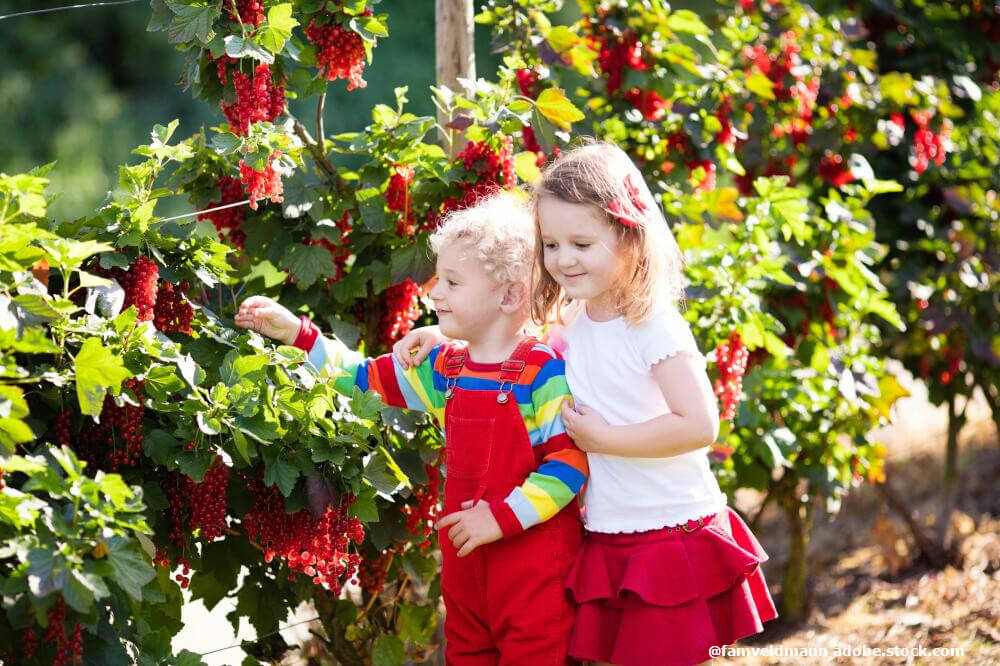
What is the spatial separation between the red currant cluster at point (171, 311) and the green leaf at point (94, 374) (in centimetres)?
33

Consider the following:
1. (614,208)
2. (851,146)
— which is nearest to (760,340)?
(614,208)

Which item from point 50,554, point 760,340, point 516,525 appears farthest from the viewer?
point 760,340

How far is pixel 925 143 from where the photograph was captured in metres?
3.31

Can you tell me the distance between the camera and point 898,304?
347 centimetres

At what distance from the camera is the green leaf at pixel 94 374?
1.40 meters

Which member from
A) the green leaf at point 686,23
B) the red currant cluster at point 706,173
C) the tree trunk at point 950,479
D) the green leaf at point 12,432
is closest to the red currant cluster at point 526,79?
the green leaf at point 686,23

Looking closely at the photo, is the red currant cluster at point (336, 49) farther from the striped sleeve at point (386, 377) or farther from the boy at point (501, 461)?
the striped sleeve at point (386, 377)

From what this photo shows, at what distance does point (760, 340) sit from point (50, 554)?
150 centimetres

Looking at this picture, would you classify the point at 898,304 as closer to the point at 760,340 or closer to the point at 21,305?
the point at 760,340

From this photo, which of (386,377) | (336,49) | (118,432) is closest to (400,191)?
(336,49)

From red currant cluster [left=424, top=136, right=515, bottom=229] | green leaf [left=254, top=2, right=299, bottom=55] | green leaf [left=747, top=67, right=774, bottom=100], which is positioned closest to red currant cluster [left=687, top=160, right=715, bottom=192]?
green leaf [left=747, top=67, right=774, bottom=100]

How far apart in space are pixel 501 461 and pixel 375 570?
554 mm

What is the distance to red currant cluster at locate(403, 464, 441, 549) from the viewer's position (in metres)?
2.03

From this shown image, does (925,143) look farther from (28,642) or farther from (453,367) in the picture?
(28,642)
